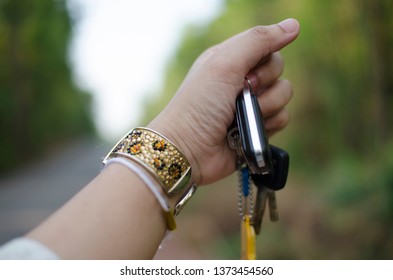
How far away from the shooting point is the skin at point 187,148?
3.10ft

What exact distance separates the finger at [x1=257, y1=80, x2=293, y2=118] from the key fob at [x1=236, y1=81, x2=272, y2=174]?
0.37 m

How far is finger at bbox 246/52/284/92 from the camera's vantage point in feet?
4.72

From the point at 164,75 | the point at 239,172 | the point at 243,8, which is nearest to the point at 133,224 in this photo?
the point at 239,172

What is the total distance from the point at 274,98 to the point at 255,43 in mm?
328

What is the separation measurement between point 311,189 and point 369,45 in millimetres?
1840

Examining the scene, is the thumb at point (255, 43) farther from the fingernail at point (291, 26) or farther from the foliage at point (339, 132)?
the foliage at point (339, 132)

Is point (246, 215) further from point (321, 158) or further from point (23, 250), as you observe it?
point (321, 158)

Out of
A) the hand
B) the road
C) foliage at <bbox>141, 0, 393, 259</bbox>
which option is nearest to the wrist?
the hand

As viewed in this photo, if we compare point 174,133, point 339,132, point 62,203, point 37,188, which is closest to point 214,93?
point 174,133

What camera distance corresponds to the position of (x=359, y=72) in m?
4.57

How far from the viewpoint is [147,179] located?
1.03 metres

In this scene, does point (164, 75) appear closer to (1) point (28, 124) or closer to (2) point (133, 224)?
(1) point (28, 124)

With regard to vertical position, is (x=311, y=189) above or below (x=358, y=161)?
below

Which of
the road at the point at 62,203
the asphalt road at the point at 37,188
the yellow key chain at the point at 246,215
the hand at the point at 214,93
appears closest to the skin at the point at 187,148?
the hand at the point at 214,93
